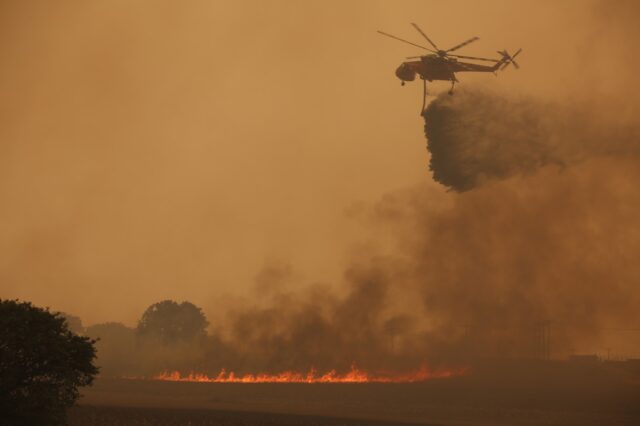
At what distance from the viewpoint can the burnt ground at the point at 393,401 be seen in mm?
116375

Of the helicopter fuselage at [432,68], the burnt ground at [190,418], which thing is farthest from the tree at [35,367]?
the helicopter fuselage at [432,68]

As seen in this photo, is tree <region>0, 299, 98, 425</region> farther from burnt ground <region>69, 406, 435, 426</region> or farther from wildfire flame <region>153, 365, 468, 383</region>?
→ wildfire flame <region>153, 365, 468, 383</region>

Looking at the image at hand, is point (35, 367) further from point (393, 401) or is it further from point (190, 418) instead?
point (393, 401)

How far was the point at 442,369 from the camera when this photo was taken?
176 m

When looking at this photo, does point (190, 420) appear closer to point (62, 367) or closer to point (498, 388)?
point (62, 367)

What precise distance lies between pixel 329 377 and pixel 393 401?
105ft

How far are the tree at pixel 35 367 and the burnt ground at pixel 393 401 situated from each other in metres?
24.6

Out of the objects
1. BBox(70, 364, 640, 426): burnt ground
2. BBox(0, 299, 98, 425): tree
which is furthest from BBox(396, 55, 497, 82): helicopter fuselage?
BBox(0, 299, 98, 425): tree

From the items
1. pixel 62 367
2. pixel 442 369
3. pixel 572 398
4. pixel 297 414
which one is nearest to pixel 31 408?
pixel 62 367

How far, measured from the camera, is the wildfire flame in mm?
164875

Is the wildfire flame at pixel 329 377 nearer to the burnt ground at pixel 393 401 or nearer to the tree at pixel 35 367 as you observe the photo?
the burnt ground at pixel 393 401

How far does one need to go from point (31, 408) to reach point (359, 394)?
72.8 m

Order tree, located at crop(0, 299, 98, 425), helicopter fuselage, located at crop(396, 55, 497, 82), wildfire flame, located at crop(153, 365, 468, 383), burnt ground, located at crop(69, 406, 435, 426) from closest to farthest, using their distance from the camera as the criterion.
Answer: tree, located at crop(0, 299, 98, 425) < burnt ground, located at crop(69, 406, 435, 426) < helicopter fuselage, located at crop(396, 55, 497, 82) < wildfire flame, located at crop(153, 365, 468, 383)

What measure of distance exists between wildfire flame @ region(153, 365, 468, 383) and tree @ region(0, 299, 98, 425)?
83.8 metres
